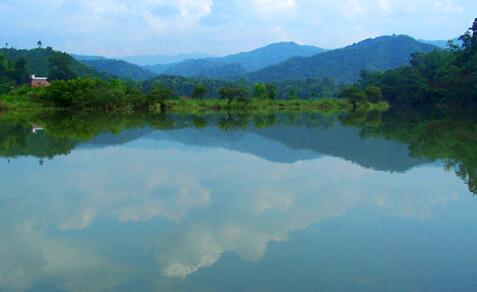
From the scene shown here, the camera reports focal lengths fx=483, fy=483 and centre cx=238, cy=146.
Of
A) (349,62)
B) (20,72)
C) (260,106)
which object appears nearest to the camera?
(260,106)

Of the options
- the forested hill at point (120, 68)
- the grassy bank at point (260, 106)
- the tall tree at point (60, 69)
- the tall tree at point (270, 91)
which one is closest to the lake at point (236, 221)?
the grassy bank at point (260, 106)

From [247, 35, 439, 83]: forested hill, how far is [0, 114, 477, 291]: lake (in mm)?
103310

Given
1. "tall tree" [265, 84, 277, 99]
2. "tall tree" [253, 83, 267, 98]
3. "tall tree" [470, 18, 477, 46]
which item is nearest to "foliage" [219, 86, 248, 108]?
"tall tree" [253, 83, 267, 98]

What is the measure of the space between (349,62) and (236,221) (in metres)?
120

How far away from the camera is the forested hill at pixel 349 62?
116088 mm

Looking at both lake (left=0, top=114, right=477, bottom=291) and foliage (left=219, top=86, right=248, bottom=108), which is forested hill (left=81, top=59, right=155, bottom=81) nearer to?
foliage (left=219, top=86, right=248, bottom=108)

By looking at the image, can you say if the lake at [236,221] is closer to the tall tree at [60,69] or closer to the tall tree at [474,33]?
the tall tree at [474,33]

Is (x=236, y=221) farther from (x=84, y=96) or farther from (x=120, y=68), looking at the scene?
(x=120, y=68)

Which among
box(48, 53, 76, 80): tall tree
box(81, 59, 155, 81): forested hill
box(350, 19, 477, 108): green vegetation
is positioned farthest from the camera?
box(81, 59, 155, 81): forested hill

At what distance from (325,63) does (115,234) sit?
121915 millimetres

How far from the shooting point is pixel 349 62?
12081cm

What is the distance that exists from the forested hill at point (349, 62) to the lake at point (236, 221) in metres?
103

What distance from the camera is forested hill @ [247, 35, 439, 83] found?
381 ft

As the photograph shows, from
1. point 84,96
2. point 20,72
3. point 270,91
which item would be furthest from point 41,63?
point 84,96
